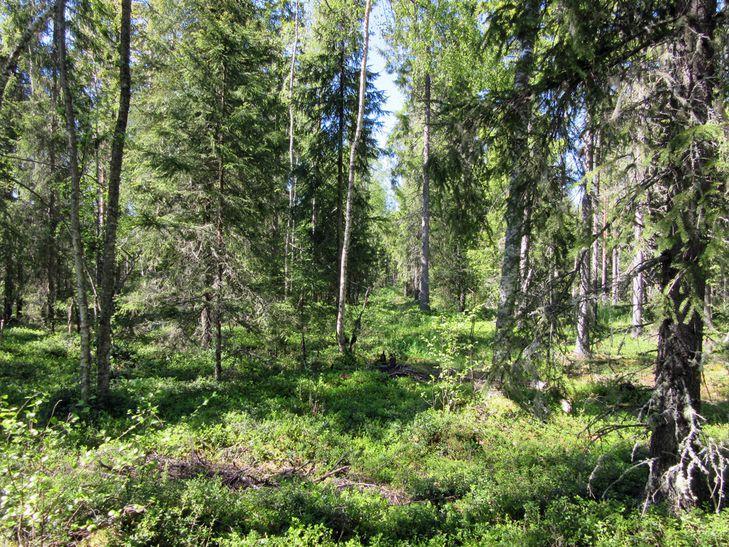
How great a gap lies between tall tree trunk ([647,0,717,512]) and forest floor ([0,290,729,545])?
0.87 ft

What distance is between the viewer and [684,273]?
11.2ft

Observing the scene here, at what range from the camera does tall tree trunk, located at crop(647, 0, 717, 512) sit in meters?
3.30

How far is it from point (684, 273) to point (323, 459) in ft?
19.0

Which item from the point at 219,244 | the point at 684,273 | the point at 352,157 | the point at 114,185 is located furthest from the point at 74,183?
the point at 684,273

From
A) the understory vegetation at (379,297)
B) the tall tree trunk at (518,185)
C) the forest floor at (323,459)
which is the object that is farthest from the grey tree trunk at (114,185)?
the tall tree trunk at (518,185)

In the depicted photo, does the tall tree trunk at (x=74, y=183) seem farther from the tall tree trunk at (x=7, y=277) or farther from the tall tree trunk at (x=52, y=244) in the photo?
the tall tree trunk at (x=52, y=244)

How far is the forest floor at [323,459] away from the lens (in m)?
4.11

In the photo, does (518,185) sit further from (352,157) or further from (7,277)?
(7,277)

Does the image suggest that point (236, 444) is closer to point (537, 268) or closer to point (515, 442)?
point (515, 442)

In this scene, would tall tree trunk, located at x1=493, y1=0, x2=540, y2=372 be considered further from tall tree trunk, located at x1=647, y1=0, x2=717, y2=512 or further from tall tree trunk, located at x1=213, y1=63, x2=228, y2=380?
tall tree trunk, located at x1=213, y1=63, x2=228, y2=380

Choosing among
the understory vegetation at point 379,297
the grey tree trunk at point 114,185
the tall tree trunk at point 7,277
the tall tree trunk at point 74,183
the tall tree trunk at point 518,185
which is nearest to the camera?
the understory vegetation at point 379,297

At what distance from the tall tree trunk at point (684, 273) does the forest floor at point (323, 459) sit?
10.4 inches

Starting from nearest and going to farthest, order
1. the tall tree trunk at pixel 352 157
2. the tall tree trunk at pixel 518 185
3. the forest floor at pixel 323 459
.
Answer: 1. the forest floor at pixel 323 459
2. the tall tree trunk at pixel 518 185
3. the tall tree trunk at pixel 352 157

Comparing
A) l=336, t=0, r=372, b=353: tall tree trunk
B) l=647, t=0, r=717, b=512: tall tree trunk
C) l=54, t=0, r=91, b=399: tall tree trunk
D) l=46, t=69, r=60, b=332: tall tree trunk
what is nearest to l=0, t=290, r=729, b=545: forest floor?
l=647, t=0, r=717, b=512: tall tree trunk
